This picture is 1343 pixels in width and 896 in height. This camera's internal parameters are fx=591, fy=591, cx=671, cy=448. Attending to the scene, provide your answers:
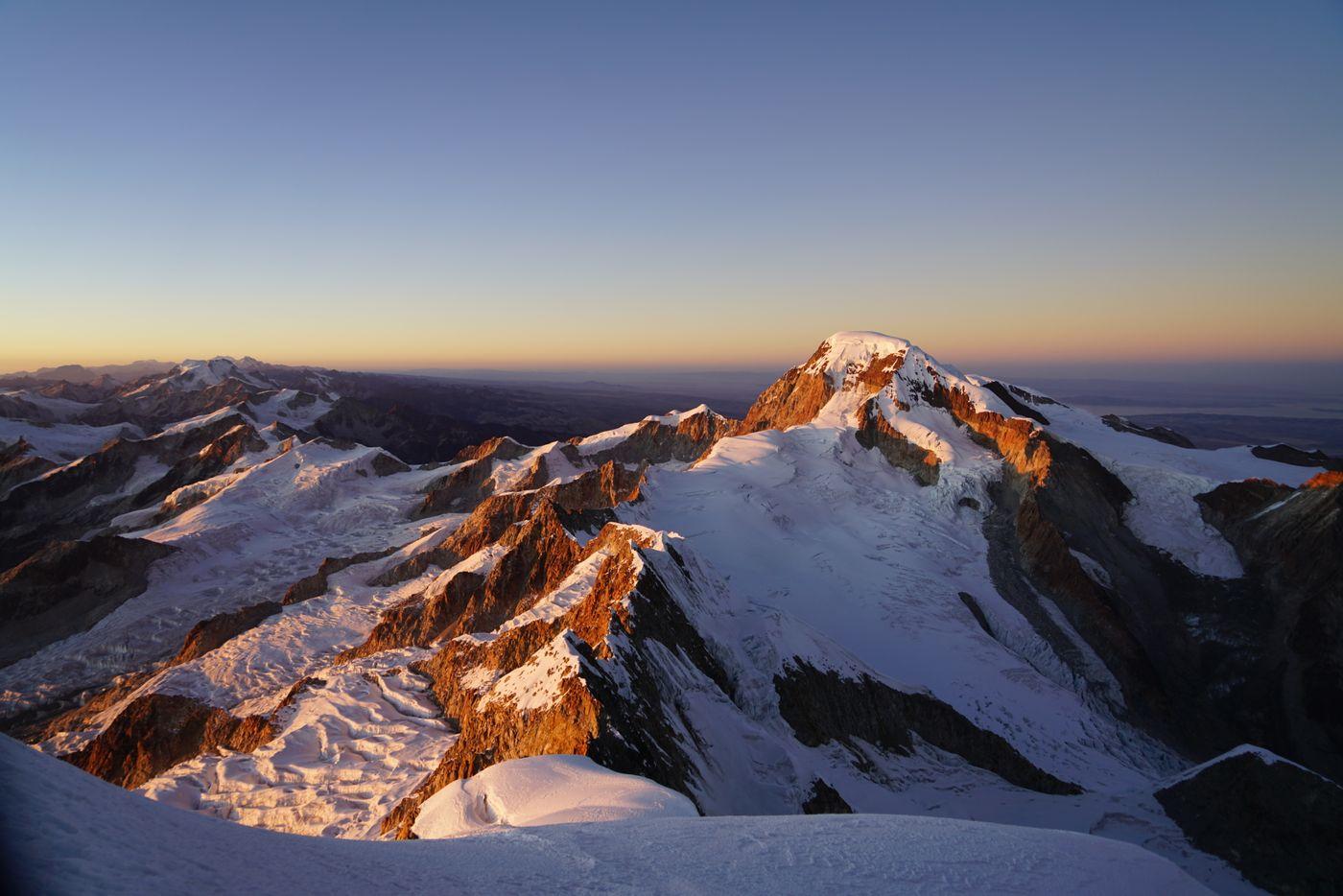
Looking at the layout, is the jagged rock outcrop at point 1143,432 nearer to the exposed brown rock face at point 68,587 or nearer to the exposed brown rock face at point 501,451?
the exposed brown rock face at point 501,451

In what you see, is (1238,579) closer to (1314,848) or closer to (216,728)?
(1314,848)

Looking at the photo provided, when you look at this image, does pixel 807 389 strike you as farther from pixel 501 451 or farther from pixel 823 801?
pixel 823 801

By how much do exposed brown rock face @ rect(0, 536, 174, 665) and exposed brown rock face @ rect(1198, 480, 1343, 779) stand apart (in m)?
88.6

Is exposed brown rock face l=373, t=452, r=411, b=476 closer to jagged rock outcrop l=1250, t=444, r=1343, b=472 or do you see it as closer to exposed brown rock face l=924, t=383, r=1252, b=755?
exposed brown rock face l=924, t=383, r=1252, b=755

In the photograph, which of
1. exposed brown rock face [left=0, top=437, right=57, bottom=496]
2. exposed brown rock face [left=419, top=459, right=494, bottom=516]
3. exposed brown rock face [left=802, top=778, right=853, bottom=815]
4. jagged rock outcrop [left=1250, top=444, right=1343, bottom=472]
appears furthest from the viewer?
exposed brown rock face [left=0, top=437, right=57, bottom=496]

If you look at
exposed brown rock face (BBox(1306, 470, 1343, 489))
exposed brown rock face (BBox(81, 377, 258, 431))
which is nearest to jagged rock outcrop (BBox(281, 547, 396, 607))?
exposed brown rock face (BBox(1306, 470, 1343, 489))

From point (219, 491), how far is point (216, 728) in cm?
5793

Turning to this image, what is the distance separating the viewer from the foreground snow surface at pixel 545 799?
37.2ft

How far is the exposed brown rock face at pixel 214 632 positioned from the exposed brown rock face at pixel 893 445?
55.7 meters

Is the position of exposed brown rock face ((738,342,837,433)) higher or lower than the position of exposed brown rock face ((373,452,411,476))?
higher

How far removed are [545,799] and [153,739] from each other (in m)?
34.5

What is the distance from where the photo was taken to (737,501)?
48.2 m

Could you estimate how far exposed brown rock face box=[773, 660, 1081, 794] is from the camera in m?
25.8

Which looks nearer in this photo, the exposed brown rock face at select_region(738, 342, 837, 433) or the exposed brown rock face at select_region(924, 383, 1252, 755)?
the exposed brown rock face at select_region(924, 383, 1252, 755)
